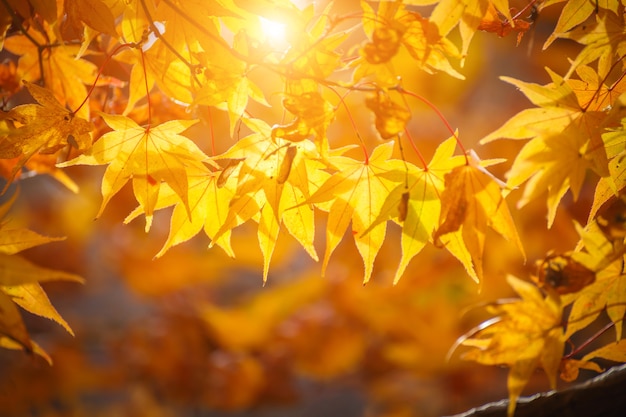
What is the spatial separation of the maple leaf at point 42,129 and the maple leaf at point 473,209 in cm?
45

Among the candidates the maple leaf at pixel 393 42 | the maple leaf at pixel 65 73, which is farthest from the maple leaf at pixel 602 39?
the maple leaf at pixel 65 73

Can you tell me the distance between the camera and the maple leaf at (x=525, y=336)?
24.1 inches

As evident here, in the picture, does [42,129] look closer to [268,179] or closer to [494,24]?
[268,179]

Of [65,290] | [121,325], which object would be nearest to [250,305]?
[121,325]

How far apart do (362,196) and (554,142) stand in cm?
23

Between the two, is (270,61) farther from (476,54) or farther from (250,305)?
(476,54)

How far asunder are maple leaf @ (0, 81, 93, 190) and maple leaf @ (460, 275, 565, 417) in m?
0.54

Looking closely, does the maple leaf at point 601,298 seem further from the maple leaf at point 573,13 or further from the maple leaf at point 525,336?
the maple leaf at point 573,13

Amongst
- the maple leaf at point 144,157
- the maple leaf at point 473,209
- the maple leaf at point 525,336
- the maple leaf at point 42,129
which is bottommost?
the maple leaf at point 525,336

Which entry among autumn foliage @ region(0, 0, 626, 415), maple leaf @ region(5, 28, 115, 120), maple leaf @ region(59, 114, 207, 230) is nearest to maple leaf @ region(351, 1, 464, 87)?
autumn foliage @ region(0, 0, 626, 415)

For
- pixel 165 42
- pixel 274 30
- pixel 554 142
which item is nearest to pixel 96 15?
pixel 165 42

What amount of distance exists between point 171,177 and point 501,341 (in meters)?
0.44

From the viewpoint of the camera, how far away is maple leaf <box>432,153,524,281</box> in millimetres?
609

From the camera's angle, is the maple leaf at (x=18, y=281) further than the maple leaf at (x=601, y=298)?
No
